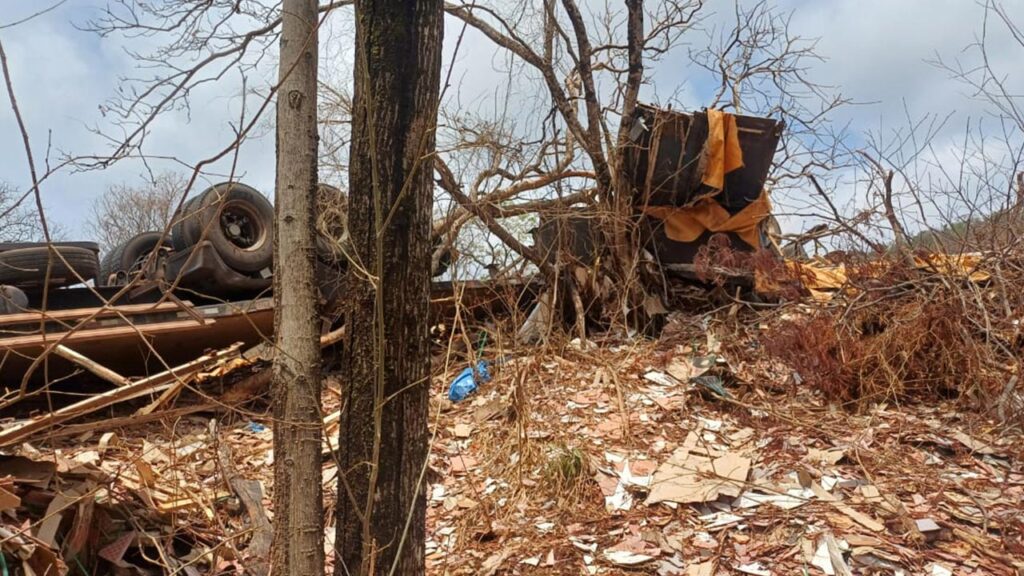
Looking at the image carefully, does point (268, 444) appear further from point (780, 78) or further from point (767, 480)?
point (780, 78)

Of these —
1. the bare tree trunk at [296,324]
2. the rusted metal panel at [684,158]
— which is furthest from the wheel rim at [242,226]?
the rusted metal panel at [684,158]

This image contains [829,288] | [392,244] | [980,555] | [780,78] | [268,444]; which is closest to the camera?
[392,244]

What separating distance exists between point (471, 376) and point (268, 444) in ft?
6.35

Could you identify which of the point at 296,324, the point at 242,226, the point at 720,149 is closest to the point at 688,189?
the point at 720,149

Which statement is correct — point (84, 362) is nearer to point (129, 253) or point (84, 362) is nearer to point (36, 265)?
point (36, 265)

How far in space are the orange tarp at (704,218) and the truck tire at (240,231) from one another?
13.1ft

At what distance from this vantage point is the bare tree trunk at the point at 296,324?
9.62ft

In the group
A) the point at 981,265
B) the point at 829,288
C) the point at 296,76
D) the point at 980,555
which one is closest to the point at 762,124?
the point at 829,288

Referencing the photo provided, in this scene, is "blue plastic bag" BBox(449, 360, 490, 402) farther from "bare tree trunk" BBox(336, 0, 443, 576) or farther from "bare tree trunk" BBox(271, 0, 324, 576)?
"bare tree trunk" BBox(336, 0, 443, 576)

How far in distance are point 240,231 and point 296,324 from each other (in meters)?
3.91

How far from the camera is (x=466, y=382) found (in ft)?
21.4

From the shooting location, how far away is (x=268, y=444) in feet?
19.4

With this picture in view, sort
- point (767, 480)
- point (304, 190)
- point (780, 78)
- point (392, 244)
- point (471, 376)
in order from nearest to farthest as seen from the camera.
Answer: point (392, 244) < point (304, 190) < point (767, 480) < point (471, 376) < point (780, 78)

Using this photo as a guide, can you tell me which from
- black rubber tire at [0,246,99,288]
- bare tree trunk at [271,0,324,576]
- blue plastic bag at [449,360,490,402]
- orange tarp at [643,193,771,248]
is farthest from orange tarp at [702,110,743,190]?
black rubber tire at [0,246,99,288]
